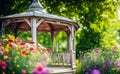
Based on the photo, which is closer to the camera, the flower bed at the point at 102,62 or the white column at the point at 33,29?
the flower bed at the point at 102,62

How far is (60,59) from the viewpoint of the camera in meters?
18.2

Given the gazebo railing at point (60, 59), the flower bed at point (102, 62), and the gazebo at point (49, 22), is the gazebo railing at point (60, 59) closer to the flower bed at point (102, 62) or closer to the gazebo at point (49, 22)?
the gazebo at point (49, 22)

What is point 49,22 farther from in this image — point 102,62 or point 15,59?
point 15,59

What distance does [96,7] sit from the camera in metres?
26.5

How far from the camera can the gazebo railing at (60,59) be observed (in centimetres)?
1750

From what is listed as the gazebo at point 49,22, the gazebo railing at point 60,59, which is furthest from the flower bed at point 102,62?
the gazebo railing at point 60,59

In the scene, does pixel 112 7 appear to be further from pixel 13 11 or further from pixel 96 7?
pixel 13 11

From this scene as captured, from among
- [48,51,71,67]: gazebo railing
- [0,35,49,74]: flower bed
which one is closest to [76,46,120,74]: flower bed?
[0,35,49,74]: flower bed

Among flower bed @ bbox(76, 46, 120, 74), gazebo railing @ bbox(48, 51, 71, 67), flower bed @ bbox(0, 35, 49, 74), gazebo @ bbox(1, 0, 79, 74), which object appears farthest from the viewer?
gazebo railing @ bbox(48, 51, 71, 67)

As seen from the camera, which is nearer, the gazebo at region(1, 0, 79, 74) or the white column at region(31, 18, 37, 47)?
the white column at region(31, 18, 37, 47)

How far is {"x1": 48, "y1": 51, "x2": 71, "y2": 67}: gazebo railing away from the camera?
57.4 feet

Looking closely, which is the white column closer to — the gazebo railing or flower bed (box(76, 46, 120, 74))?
the gazebo railing

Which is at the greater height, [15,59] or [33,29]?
[33,29]

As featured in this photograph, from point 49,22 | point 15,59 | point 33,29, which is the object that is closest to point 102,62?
point 15,59
